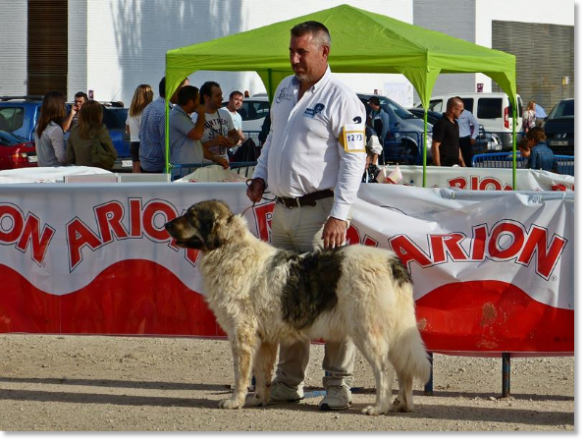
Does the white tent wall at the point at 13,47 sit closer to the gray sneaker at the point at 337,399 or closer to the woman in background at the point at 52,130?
the woman in background at the point at 52,130

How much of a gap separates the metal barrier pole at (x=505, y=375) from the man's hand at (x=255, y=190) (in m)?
2.03

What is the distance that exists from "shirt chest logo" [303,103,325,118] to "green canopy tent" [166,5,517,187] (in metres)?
5.89

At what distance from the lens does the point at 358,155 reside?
661 cm

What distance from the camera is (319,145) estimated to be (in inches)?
264

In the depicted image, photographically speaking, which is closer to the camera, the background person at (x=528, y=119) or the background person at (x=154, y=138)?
the background person at (x=154, y=138)

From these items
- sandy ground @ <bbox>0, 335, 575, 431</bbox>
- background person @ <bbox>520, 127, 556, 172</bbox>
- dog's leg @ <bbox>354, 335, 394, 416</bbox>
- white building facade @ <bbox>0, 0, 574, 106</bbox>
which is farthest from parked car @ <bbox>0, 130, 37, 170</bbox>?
dog's leg @ <bbox>354, 335, 394, 416</bbox>

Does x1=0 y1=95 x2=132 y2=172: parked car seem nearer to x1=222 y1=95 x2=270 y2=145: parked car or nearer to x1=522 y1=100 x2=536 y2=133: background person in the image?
x1=222 y1=95 x2=270 y2=145: parked car

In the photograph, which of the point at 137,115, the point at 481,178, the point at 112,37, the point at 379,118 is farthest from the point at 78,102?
the point at 112,37

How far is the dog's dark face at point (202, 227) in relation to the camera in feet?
22.0

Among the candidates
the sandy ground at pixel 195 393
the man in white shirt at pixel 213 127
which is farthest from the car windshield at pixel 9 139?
the sandy ground at pixel 195 393

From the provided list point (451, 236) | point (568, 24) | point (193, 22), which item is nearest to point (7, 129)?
point (193, 22)

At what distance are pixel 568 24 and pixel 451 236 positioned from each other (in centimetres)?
4320

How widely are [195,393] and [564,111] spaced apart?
26.3 metres

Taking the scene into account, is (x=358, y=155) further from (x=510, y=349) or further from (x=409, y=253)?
(x=510, y=349)
